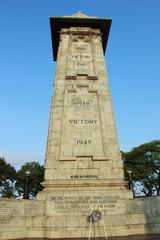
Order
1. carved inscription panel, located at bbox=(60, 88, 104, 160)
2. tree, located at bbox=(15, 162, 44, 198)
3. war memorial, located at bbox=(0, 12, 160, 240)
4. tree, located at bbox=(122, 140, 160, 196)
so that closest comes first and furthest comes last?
war memorial, located at bbox=(0, 12, 160, 240) → carved inscription panel, located at bbox=(60, 88, 104, 160) → tree, located at bbox=(122, 140, 160, 196) → tree, located at bbox=(15, 162, 44, 198)

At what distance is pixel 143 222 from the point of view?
1345 cm

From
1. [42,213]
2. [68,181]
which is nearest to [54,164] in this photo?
[68,181]

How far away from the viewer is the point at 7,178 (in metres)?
54.9

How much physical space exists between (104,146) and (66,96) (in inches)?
176

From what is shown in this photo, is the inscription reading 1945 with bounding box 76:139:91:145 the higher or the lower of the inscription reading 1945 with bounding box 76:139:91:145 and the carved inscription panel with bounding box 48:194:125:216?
the higher

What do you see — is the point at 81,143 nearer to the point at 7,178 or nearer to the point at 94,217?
the point at 94,217

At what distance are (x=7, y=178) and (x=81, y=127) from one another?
141 ft

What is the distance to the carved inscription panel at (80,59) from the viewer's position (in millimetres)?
19438

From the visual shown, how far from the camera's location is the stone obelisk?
13.9m

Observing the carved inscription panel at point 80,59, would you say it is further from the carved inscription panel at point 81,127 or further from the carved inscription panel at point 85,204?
the carved inscription panel at point 85,204

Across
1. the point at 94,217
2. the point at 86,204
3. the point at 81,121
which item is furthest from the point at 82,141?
the point at 94,217

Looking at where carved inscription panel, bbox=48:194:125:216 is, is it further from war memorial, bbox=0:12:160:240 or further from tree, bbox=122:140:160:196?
tree, bbox=122:140:160:196

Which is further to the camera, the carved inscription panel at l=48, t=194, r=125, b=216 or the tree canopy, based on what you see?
the tree canopy

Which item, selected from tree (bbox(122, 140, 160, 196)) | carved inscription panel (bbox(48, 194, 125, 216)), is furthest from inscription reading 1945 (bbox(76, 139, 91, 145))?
tree (bbox(122, 140, 160, 196))
